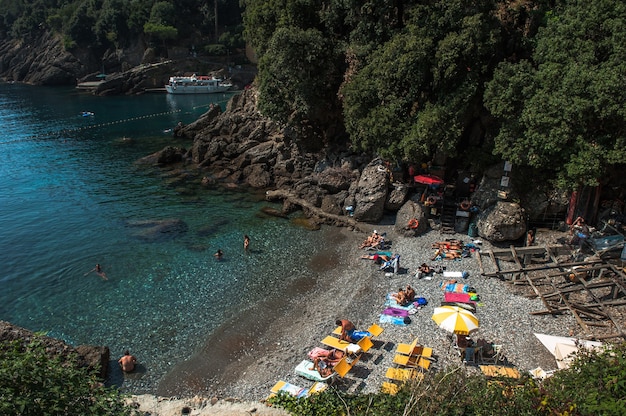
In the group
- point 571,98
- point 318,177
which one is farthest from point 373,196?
point 571,98

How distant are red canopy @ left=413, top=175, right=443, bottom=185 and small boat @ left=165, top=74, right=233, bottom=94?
257 feet

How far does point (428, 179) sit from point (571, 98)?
393 inches

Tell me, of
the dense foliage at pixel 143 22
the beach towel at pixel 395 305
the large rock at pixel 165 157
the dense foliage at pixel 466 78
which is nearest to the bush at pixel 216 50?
the dense foliage at pixel 143 22

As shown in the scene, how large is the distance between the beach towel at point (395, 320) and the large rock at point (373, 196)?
37.9ft

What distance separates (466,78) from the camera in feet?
95.3

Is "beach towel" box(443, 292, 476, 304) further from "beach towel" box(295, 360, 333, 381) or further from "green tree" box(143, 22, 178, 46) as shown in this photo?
"green tree" box(143, 22, 178, 46)

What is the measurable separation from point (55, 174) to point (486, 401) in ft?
157

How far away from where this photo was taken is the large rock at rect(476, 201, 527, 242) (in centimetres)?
2805

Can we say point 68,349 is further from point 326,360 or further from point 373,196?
point 373,196

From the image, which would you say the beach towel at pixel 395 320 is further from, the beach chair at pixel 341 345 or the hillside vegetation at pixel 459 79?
the hillside vegetation at pixel 459 79

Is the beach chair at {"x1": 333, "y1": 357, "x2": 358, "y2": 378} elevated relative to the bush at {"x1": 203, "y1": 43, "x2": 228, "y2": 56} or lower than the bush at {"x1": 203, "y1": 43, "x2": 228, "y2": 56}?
lower

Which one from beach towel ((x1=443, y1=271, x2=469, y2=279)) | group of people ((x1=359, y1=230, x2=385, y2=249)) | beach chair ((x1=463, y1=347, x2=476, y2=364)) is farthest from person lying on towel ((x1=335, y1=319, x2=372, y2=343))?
group of people ((x1=359, y1=230, x2=385, y2=249))

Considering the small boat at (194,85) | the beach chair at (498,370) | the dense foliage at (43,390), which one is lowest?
the beach chair at (498,370)

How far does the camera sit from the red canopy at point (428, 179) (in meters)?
31.0
